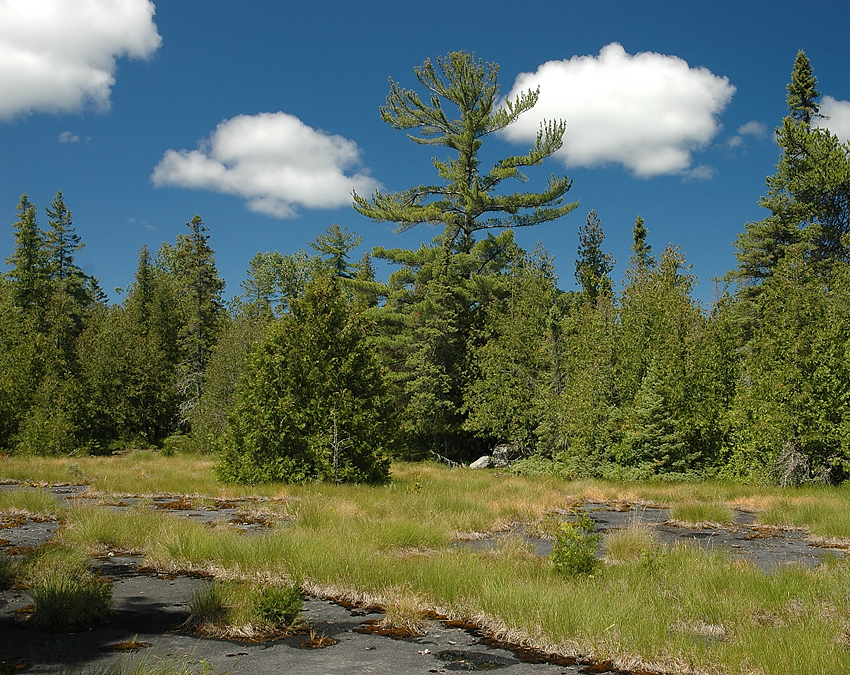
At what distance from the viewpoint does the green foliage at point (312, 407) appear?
1709 centimetres

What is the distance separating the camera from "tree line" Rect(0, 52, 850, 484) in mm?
17906

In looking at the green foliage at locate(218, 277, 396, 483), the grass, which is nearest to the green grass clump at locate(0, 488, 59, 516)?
the grass

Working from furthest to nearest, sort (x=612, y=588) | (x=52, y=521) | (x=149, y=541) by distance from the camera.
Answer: (x=52, y=521)
(x=149, y=541)
(x=612, y=588)

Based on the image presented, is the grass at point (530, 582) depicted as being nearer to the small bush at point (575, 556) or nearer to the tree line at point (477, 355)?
the small bush at point (575, 556)

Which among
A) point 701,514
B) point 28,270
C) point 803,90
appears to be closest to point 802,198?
point 803,90

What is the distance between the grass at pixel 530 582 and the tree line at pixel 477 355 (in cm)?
581

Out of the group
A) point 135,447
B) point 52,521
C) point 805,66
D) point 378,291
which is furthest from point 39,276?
point 805,66

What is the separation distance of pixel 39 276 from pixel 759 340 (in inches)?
1805

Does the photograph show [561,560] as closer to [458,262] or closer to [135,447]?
[458,262]

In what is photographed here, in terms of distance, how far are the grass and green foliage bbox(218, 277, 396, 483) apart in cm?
458

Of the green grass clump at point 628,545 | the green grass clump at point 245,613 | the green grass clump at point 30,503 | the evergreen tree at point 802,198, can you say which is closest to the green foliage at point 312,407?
the green grass clump at point 30,503

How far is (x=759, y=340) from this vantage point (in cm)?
1973

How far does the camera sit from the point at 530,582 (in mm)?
6934

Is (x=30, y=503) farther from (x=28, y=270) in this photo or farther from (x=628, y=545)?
(x=28, y=270)
